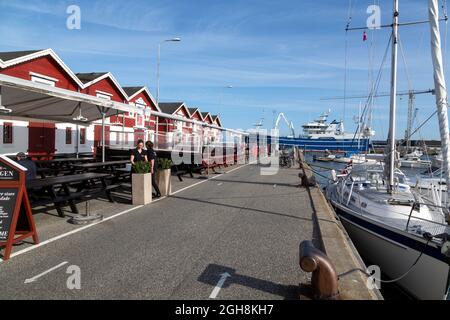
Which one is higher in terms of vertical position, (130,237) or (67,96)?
(67,96)

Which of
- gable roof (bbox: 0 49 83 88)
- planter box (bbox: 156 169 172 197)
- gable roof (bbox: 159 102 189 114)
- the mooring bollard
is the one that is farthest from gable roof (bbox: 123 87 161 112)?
the mooring bollard

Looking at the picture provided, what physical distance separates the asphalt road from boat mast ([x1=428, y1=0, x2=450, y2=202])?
292cm

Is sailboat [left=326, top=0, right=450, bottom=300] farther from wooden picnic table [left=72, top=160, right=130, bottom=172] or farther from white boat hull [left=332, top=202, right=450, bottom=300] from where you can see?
wooden picnic table [left=72, top=160, right=130, bottom=172]

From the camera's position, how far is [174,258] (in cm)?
576

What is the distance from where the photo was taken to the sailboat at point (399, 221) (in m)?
6.85

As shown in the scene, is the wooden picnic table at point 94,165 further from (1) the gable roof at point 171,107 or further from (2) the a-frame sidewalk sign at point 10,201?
(1) the gable roof at point 171,107

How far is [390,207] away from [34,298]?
8986 millimetres

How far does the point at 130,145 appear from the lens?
1986 centimetres

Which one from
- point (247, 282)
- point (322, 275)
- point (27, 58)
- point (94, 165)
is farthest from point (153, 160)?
point (27, 58)

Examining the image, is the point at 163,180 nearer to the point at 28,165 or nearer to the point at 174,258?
the point at 28,165

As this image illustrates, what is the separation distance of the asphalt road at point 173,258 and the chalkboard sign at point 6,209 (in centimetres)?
44

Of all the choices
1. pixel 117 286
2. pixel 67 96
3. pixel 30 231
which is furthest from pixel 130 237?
pixel 67 96

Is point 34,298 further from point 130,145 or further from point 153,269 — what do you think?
point 130,145

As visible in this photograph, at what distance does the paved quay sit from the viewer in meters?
4.53
